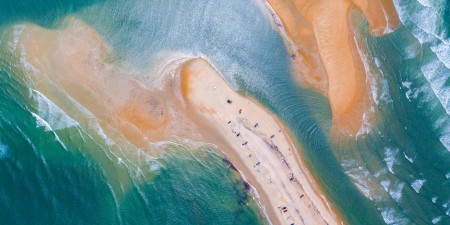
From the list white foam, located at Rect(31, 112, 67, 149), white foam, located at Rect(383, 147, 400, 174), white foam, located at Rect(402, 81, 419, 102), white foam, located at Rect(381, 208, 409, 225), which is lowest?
white foam, located at Rect(381, 208, 409, 225)

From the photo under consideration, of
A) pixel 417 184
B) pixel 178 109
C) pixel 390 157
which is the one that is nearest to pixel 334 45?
pixel 390 157

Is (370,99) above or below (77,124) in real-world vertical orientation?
below

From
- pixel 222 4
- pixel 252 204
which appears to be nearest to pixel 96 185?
pixel 252 204

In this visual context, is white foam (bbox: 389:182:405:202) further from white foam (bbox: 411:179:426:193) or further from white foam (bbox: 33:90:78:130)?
white foam (bbox: 33:90:78:130)

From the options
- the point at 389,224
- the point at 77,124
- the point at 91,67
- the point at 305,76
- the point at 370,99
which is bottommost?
the point at 389,224

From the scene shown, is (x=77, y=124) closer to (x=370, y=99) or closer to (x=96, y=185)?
(x=96, y=185)

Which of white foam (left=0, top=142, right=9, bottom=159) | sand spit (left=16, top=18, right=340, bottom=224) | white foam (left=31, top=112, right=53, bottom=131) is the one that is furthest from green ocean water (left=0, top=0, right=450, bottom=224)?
sand spit (left=16, top=18, right=340, bottom=224)
